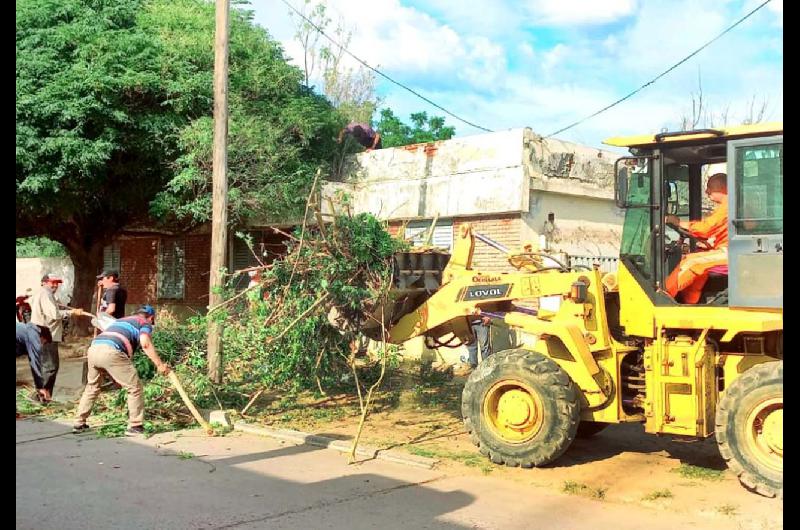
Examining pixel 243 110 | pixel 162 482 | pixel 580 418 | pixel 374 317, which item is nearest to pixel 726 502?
pixel 580 418

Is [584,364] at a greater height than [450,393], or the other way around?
[584,364]

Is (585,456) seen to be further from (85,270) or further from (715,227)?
(85,270)

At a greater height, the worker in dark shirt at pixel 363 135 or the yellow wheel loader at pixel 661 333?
the worker in dark shirt at pixel 363 135

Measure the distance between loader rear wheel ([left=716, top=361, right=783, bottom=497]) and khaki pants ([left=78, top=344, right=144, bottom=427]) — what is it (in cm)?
630

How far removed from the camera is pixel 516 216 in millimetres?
12656

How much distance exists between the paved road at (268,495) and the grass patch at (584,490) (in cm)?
13

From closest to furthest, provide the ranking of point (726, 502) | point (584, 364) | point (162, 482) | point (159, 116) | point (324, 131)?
point (726, 502) → point (162, 482) → point (584, 364) → point (159, 116) → point (324, 131)

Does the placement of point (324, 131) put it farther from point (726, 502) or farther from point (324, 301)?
point (726, 502)

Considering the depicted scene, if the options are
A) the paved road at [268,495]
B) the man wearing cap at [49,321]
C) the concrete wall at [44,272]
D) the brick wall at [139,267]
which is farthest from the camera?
the concrete wall at [44,272]

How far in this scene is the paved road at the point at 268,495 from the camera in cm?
557

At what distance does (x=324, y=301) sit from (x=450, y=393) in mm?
3538

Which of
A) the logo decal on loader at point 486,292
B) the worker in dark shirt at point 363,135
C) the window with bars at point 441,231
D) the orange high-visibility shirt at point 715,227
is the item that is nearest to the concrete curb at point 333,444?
the logo decal on loader at point 486,292

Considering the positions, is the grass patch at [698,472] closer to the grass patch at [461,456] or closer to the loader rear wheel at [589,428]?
the loader rear wheel at [589,428]

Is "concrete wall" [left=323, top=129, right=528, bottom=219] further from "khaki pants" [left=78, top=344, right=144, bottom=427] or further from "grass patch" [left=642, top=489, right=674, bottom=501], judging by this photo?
"grass patch" [left=642, top=489, right=674, bottom=501]
